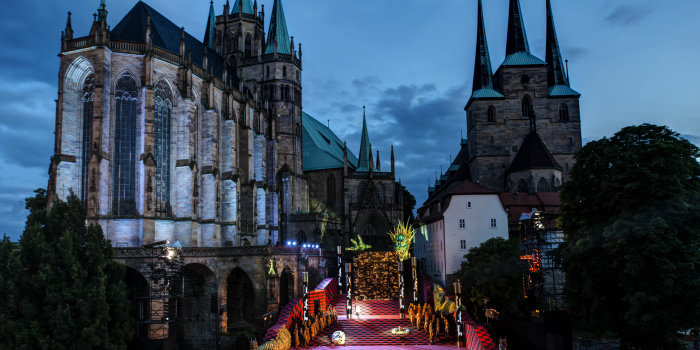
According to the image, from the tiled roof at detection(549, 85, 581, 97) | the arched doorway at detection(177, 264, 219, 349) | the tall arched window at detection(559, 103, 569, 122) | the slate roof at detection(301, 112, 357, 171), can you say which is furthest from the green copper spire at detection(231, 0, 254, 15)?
the arched doorway at detection(177, 264, 219, 349)

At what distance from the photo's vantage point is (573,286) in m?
21.9

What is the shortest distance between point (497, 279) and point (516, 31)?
40156 mm

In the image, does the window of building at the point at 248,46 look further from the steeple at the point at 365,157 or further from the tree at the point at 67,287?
the tree at the point at 67,287

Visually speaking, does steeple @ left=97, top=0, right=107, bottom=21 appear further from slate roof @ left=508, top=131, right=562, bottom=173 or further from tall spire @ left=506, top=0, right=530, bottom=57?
tall spire @ left=506, top=0, right=530, bottom=57

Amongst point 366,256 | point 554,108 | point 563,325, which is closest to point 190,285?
point 366,256

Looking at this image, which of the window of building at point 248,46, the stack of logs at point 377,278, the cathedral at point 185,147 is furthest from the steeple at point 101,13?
the window of building at point 248,46

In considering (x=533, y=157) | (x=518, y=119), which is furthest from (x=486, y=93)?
(x=533, y=157)

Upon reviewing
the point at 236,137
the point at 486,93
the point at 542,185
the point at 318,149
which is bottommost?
the point at 542,185

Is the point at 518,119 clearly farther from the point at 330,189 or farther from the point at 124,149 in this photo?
the point at 124,149

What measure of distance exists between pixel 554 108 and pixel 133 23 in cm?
4320

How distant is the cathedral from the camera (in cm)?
3628

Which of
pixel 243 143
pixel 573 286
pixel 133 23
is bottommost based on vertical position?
pixel 573 286

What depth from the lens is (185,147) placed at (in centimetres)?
4003

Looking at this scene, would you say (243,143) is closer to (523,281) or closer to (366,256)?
(366,256)
